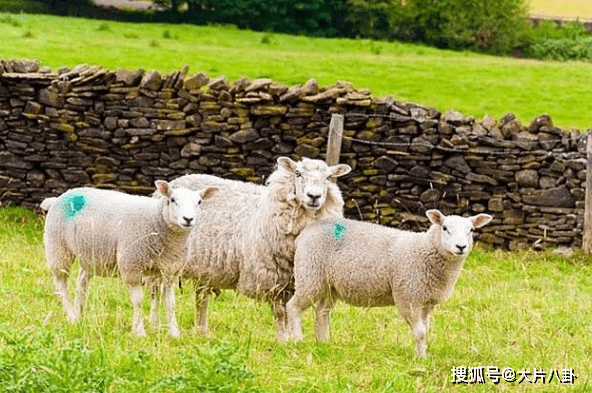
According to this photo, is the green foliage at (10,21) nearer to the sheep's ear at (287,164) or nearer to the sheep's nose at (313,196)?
the sheep's ear at (287,164)

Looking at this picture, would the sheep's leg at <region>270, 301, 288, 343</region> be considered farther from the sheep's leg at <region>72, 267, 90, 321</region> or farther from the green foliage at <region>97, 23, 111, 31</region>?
the green foliage at <region>97, 23, 111, 31</region>

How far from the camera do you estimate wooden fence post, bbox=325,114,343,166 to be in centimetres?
1440

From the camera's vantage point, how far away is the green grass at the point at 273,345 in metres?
5.80

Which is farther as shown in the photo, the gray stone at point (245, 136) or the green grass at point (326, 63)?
the green grass at point (326, 63)

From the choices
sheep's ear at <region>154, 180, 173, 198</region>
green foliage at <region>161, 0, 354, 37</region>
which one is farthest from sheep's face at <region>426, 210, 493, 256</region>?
green foliage at <region>161, 0, 354, 37</region>

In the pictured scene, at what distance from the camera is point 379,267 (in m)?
7.67

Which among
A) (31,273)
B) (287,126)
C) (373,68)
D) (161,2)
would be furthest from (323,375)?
(161,2)

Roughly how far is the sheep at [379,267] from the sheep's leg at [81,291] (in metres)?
1.52

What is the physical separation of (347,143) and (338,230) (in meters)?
6.89

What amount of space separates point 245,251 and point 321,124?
6498 millimetres

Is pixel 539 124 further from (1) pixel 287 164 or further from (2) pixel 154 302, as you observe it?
(2) pixel 154 302

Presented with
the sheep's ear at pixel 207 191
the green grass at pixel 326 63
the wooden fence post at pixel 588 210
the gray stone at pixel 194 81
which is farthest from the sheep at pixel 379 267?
the green grass at pixel 326 63

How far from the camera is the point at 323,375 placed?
6.55 meters

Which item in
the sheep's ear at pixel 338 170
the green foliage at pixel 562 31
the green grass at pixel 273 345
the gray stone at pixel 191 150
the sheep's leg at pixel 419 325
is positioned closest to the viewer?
the green grass at pixel 273 345
